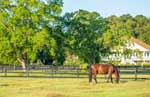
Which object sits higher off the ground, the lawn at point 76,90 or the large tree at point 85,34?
the large tree at point 85,34

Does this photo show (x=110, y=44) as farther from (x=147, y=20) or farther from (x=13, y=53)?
(x=147, y=20)

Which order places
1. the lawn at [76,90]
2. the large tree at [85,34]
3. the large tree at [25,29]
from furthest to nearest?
1. the large tree at [85,34]
2. the large tree at [25,29]
3. the lawn at [76,90]

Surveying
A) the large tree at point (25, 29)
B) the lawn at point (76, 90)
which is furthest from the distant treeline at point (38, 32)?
the lawn at point (76, 90)

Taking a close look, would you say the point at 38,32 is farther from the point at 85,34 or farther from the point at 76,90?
the point at 76,90

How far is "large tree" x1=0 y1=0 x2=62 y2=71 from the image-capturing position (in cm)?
5309

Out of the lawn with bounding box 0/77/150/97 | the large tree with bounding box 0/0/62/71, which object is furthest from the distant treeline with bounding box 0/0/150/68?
the lawn with bounding box 0/77/150/97

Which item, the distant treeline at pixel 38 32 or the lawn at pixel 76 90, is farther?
the distant treeline at pixel 38 32

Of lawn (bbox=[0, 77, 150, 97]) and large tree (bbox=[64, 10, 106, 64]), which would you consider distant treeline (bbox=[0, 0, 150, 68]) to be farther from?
lawn (bbox=[0, 77, 150, 97])

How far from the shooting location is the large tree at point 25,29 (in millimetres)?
53094

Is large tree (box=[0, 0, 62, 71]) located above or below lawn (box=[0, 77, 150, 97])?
above

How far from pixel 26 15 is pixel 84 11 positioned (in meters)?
35.5

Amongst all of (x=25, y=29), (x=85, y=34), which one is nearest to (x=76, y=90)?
(x=25, y=29)

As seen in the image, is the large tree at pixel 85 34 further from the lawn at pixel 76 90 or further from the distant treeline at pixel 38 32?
the lawn at pixel 76 90

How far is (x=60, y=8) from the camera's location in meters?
56.0
